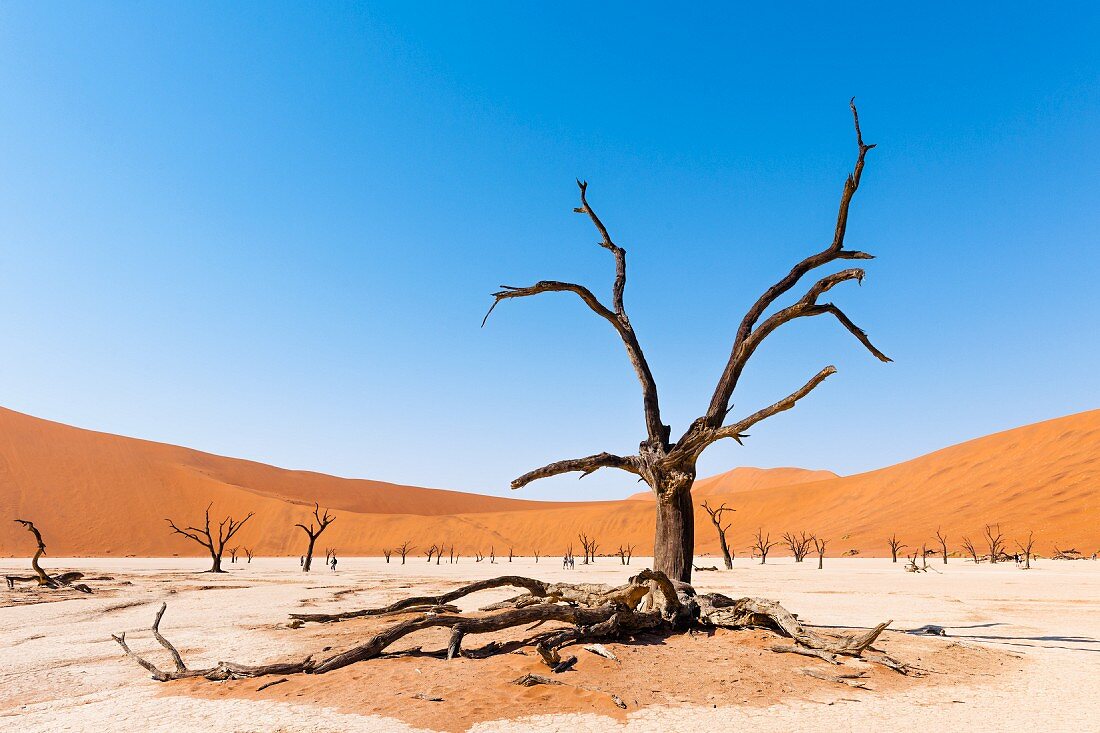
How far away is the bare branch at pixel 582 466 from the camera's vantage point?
8484 millimetres

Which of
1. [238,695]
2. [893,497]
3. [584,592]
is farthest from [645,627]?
[893,497]

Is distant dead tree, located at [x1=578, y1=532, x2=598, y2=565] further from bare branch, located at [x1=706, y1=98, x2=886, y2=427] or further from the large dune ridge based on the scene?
bare branch, located at [x1=706, y1=98, x2=886, y2=427]

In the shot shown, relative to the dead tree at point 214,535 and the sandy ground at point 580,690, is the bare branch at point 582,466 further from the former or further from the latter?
the dead tree at point 214,535

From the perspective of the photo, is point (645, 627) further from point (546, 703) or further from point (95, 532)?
point (95, 532)

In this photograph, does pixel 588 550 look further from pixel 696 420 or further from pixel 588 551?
pixel 696 420

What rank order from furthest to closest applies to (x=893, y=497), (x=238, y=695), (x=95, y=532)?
(x=893, y=497), (x=95, y=532), (x=238, y=695)

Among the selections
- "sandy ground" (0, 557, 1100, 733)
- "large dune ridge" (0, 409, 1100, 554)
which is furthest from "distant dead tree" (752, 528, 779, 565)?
"sandy ground" (0, 557, 1100, 733)

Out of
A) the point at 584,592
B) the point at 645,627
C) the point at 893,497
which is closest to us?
the point at 645,627

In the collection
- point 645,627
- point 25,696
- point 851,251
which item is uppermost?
point 851,251

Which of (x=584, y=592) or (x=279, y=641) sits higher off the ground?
(x=584, y=592)

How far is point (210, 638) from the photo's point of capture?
412 inches

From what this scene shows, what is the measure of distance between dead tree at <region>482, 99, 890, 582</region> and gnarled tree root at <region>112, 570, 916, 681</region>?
66 centimetres

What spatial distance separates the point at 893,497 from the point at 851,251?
2879 inches

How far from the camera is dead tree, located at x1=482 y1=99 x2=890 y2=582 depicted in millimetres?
8445
